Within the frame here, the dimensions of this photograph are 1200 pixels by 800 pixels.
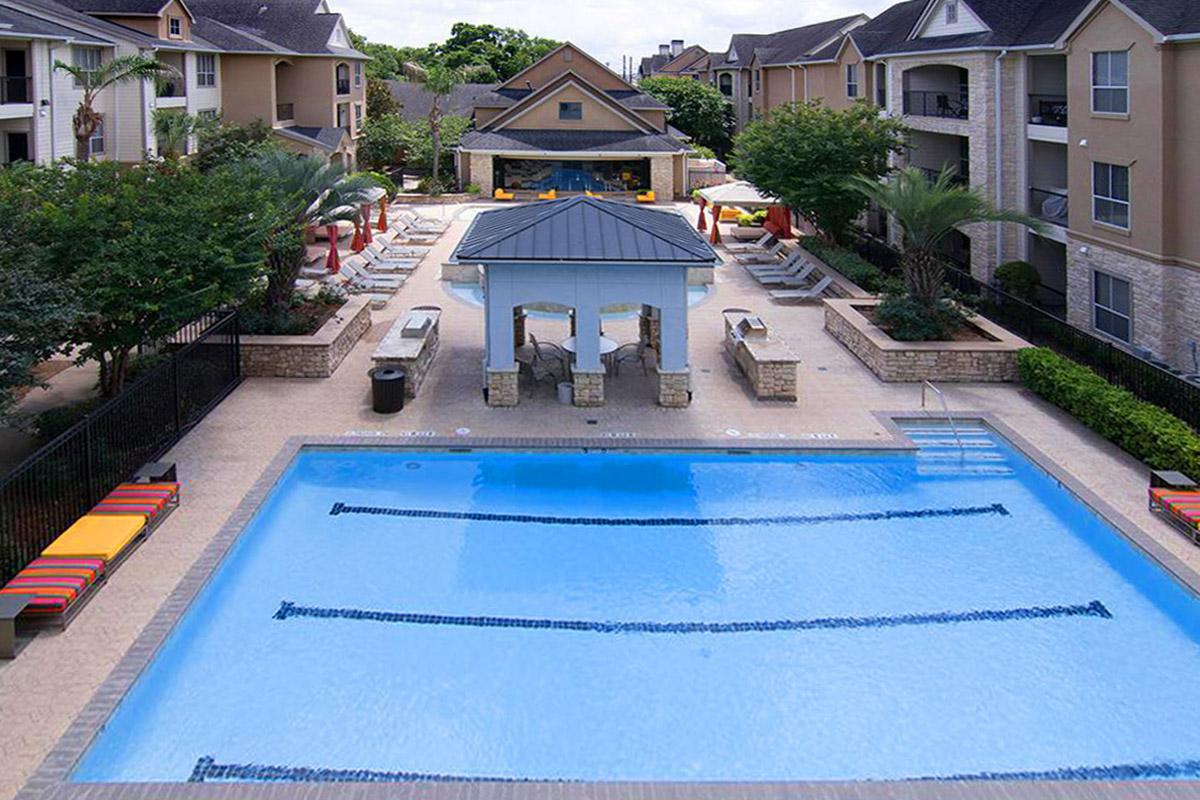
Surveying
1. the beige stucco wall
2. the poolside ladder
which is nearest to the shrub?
the poolside ladder

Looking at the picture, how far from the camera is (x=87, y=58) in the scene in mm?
39125

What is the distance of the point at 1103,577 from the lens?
47.8 feet

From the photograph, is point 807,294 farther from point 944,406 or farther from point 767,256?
point 944,406

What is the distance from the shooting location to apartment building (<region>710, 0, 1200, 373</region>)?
76.7 feet

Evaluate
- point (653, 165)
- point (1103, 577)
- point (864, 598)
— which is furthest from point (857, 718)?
point (653, 165)

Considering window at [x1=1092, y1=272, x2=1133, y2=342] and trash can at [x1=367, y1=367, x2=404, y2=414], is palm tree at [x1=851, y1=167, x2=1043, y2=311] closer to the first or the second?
window at [x1=1092, y1=272, x2=1133, y2=342]

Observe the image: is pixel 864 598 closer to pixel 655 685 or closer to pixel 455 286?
pixel 655 685

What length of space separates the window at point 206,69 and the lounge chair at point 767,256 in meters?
26.0

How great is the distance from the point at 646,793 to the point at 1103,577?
8.08 meters

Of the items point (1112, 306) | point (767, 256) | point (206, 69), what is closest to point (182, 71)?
point (206, 69)

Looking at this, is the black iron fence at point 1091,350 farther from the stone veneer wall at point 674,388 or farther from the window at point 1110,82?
the stone veneer wall at point 674,388

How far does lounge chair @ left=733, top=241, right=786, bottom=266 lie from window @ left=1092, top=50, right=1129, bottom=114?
13.1 metres

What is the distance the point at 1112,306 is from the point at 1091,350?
4.02m

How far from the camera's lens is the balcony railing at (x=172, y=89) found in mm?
45500
